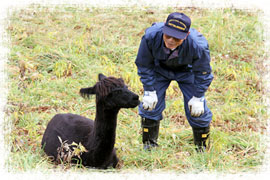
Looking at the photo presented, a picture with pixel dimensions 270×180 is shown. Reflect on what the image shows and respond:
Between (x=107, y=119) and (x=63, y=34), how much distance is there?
4615 mm

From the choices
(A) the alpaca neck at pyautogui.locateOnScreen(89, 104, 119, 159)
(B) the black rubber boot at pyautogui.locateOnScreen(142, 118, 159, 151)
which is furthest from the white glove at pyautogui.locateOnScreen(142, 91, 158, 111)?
(A) the alpaca neck at pyautogui.locateOnScreen(89, 104, 119, 159)

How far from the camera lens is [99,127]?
439cm

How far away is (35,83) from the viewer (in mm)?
6727

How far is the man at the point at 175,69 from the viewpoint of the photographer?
4305 mm

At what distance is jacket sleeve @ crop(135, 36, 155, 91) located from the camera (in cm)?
451

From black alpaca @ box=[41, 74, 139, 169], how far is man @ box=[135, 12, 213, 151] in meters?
0.48

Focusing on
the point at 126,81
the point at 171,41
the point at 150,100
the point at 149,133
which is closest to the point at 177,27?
the point at 171,41

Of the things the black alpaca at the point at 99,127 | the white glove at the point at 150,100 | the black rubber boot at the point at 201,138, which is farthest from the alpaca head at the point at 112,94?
the black rubber boot at the point at 201,138

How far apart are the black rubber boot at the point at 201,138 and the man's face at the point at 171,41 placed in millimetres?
1316

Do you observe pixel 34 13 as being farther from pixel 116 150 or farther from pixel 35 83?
pixel 116 150

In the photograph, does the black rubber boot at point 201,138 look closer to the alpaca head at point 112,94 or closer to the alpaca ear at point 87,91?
the alpaca head at point 112,94

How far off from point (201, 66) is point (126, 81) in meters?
2.64

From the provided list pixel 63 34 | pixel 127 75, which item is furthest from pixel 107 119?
pixel 63 34

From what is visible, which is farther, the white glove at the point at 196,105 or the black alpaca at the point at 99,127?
the white glove at the point at 196,105
